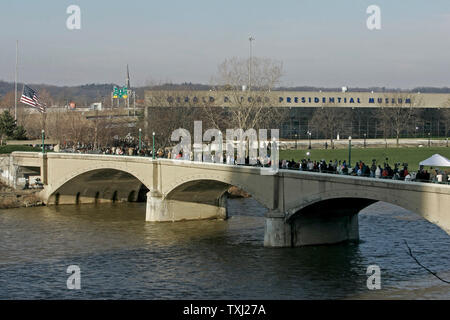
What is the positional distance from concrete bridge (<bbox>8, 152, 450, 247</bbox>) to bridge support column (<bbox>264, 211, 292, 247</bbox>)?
0.22ft

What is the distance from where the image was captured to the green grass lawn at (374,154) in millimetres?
85188

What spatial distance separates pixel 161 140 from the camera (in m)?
95.7

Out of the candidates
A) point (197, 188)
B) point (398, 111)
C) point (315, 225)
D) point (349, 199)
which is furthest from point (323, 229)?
point (398, 111)

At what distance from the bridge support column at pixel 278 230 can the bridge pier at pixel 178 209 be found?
15.5 meters

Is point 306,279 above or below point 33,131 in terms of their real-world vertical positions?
below

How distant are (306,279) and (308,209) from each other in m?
8.14

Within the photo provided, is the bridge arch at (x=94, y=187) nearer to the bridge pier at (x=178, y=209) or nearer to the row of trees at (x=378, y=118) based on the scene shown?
the bridge pier at (x=178, y=209)

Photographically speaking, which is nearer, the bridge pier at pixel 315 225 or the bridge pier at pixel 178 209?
the bridge pier at pixel 315 225

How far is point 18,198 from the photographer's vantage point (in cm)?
7575

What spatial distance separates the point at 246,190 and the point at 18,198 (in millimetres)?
32921

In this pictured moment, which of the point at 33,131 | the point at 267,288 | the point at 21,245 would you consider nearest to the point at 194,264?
the point at 267,288

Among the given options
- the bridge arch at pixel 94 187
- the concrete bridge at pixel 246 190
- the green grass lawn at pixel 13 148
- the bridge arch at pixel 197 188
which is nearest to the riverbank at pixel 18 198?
the concrete bridge at pixel 246 190
